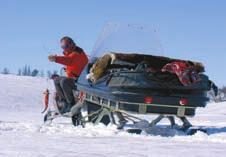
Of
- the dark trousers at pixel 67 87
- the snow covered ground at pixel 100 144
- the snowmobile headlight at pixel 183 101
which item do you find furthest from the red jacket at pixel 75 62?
the snowmobile headlight at pixel 183 101

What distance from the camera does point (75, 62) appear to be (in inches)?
413

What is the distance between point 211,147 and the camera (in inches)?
260

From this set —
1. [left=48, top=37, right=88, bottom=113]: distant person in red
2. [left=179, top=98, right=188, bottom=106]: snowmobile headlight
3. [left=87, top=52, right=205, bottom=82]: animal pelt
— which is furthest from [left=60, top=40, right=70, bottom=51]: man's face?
[left=179, top=98, right=188, bottom=106]: snowmobile headlight

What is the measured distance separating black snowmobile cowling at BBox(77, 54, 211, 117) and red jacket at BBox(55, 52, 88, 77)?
1.88 m

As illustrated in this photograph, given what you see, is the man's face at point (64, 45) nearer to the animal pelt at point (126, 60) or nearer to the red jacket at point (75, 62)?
the red jacket at point (75, 62)

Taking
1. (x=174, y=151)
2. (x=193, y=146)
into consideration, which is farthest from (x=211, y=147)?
(x=174, y=151)

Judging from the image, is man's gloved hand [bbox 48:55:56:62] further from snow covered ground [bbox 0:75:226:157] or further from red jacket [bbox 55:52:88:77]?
snow covered ground [bbox 0:75:226:157]

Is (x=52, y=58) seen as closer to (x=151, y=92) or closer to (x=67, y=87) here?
(x=67, y=87)

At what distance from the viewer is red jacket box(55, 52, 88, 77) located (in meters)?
10.4

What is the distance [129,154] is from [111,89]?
2.92 m

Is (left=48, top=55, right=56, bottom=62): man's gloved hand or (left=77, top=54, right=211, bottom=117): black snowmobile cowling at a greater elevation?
(left=48, top=55, right=56, bottom=62): man's gloved hand

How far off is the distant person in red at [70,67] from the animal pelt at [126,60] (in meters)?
1.28

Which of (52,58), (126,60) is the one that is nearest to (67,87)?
(52,58)

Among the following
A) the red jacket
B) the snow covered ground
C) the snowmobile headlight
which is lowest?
the snow covered ground
